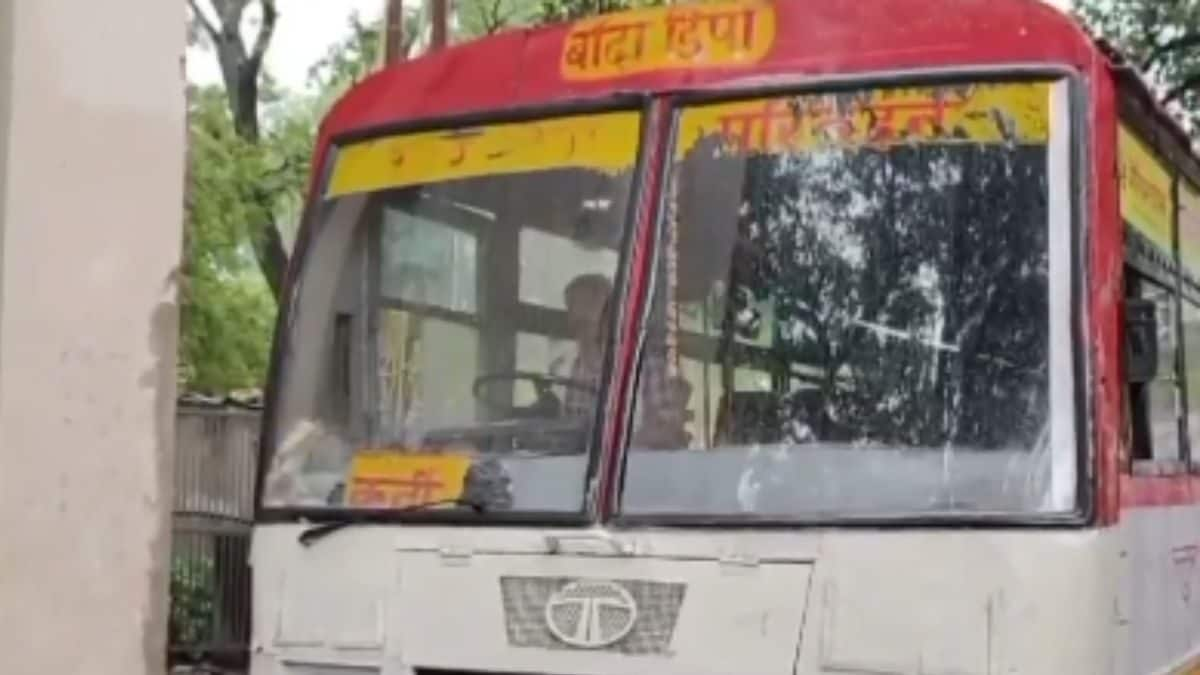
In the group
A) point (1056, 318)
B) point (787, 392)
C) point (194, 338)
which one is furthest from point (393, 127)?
point (194, 338)

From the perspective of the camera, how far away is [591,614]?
437 centimetres

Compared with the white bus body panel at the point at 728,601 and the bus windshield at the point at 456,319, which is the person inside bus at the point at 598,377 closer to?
the bus windshield at the point at 456,319

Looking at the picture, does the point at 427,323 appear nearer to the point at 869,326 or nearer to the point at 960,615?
the point at 869,326

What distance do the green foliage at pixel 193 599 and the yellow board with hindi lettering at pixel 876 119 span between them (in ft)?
29.6

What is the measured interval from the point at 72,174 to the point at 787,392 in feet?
6.50

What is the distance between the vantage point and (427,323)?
5.14 meters

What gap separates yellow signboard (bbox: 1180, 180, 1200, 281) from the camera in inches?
221

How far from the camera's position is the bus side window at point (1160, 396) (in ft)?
14.9

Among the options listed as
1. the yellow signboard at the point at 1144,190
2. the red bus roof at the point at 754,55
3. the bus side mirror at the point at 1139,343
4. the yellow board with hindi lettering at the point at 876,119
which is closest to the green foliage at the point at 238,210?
the red bus roof at the point at 754,55

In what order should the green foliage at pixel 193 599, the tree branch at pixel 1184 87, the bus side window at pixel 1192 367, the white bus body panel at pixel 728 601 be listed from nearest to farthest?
the white bus body panel at pixel 728 601, the bus side window at pixel 1192 367, the green foliage at pixel 193 599, the tree branch at pixel 1184 87

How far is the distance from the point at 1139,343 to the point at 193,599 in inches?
384

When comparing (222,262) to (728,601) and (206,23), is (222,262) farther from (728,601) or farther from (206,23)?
(728,601)

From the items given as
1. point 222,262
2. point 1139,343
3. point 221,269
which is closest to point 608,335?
point 1139,343

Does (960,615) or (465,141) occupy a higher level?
(465,141)
